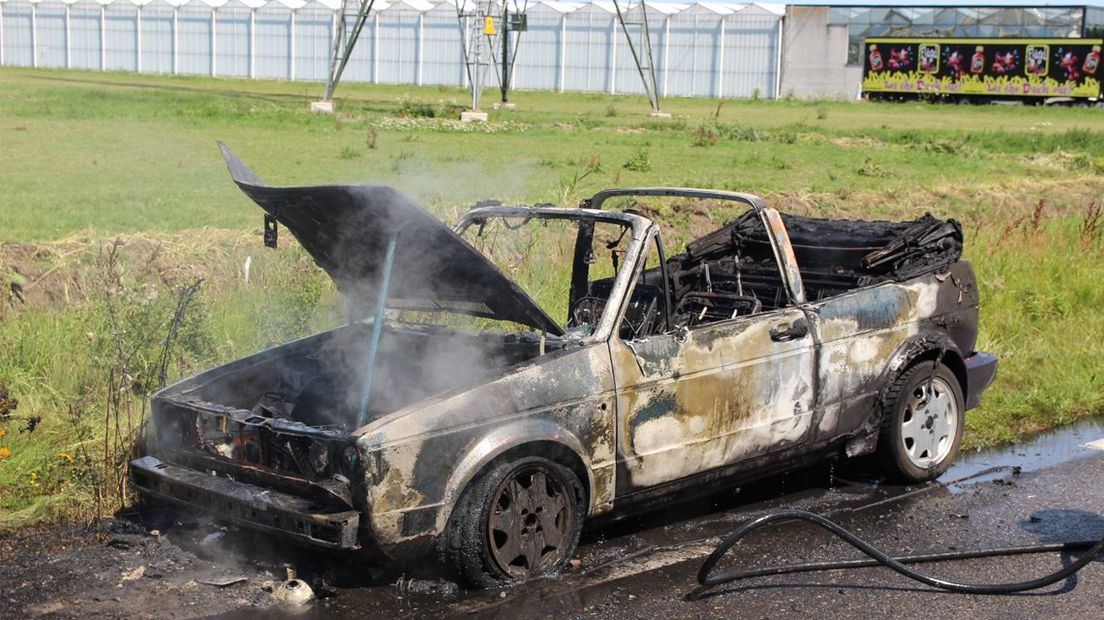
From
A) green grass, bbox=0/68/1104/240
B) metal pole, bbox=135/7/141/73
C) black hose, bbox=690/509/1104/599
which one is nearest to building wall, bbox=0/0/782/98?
metal pole, bbox=135/7/141/73

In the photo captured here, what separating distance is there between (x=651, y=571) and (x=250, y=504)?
1848mm

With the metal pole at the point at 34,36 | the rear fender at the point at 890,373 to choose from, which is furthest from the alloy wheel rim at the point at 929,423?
the metal pole at the point at 34,36

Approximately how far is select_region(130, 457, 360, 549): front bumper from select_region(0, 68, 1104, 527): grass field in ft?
2.84

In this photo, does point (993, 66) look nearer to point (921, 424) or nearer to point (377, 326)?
point (921, 424)

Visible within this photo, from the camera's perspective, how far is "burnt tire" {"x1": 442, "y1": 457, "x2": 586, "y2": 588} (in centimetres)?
541

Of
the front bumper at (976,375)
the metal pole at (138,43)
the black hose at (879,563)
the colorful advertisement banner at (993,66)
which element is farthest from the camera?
the metal pole at (138,43)

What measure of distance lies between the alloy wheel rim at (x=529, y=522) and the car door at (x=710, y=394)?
377 mm

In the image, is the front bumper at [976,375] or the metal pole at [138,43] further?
the metal pole at [138,43]

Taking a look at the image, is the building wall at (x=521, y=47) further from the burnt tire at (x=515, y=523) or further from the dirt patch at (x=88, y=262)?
the burnt tire at (x=515, y=523)

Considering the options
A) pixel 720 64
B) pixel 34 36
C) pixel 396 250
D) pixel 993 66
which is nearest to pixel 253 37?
pixel 34 36

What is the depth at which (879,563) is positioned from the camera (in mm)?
5902

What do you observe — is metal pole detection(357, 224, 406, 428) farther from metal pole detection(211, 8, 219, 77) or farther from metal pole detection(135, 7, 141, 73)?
metal pole detection(135, 7, 141, 73)

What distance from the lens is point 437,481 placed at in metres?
5.30

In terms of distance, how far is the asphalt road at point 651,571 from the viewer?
5.40 metres
